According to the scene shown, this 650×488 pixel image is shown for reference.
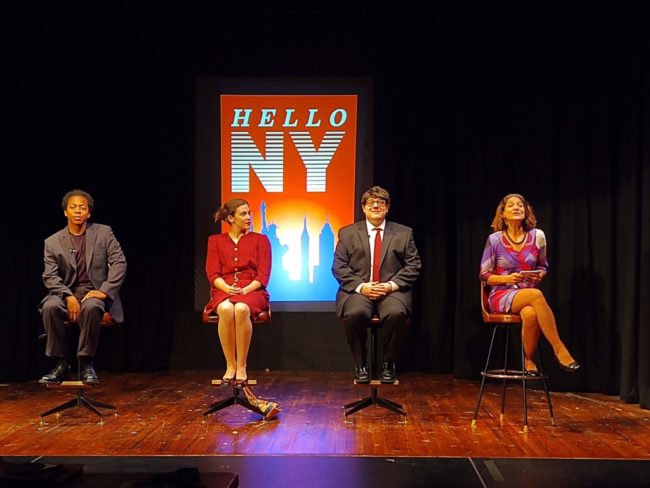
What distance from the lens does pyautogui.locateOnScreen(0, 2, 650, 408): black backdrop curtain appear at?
5586 millimetres

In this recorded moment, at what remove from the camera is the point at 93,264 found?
4840mm

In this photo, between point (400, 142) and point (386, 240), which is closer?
point (386, 240)

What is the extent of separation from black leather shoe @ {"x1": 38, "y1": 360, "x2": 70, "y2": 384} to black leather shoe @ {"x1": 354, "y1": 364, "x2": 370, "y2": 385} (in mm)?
1728

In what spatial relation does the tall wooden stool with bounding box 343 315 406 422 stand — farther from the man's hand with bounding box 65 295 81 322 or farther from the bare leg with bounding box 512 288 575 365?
the man's hand with bounding box 65 295 81 322

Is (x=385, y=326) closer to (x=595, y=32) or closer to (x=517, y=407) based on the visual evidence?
(x=517, y=407)

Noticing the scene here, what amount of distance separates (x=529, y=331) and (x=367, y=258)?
1.10 m

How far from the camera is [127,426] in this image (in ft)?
14.3

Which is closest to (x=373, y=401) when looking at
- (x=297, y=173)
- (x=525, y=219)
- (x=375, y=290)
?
(x=375, y=290)

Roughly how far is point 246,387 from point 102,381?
6.07 feet

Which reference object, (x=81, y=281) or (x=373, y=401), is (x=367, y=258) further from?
(x=81, y=281)

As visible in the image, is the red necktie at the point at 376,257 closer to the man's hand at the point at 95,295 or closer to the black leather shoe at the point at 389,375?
the black leather shoe at the point at 389,375

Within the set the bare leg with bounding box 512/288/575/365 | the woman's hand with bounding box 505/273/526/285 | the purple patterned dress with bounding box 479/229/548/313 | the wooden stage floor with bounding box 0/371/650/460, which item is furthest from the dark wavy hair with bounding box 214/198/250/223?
the bare leg with bounding box 512/288/575/365

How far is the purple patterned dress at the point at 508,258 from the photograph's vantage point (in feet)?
15.3

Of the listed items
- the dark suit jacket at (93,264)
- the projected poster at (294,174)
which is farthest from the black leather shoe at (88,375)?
the projected poster at (294,174)
